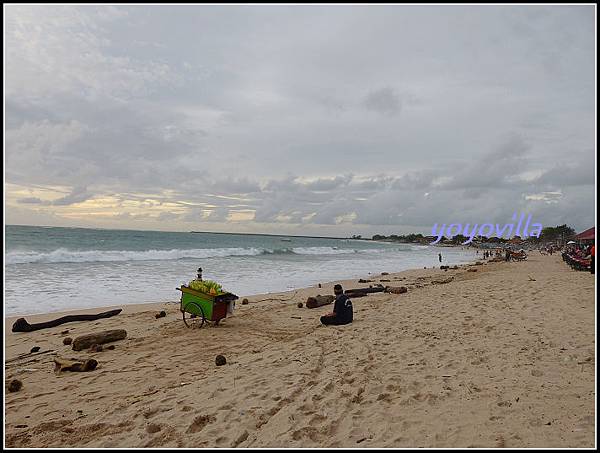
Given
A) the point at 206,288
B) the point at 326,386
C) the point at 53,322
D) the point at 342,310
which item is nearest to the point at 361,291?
the point at 342,310

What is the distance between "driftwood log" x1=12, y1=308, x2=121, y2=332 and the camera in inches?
365

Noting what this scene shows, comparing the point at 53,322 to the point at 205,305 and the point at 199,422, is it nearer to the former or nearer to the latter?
the point at 205,305

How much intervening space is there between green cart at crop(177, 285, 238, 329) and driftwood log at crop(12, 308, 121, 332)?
275cm

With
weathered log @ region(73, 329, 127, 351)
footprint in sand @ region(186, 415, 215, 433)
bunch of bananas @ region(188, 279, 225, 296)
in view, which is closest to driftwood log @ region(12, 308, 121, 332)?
weathered log @ region(73, 329, 127, 351)

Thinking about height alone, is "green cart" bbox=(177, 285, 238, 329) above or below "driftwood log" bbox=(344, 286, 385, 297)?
above

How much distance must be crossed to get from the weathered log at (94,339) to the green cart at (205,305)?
158cm

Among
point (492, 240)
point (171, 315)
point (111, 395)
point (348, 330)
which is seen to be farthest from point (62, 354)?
point (492, 240)

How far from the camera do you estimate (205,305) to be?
9.47 m

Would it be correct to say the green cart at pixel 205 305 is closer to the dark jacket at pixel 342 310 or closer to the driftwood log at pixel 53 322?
the dark jacket at pixel 342 310

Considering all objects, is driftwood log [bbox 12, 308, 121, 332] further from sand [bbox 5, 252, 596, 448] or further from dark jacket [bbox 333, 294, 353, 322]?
dark jacket [bbox 333, 294, 353, 322]

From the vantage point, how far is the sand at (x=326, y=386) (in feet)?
13.4

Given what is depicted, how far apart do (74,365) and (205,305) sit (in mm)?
3248

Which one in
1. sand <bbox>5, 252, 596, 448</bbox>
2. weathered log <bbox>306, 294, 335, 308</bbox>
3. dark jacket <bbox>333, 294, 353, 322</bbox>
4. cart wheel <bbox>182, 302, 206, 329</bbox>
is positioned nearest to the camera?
sand <bbox>5, 252, 596, 448</bbox>

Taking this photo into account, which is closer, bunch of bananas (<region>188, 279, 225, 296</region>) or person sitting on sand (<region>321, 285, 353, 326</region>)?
person sitting on sand (<region>321, 285, 353, 326</region>)
